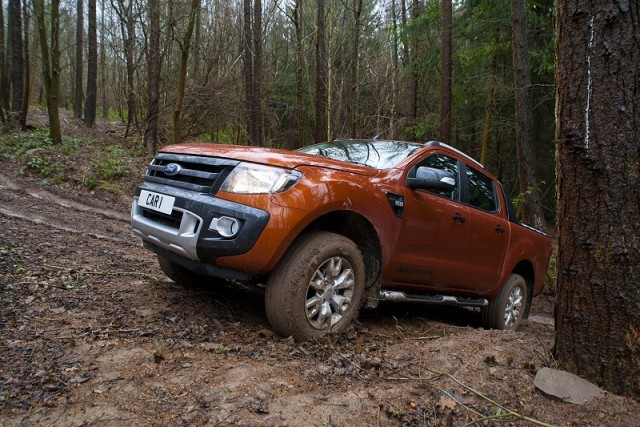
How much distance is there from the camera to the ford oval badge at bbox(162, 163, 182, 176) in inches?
132

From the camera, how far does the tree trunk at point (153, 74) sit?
1390cm

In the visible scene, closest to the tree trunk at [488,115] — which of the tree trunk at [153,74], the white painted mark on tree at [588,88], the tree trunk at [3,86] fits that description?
the tree trunk at [153,74]

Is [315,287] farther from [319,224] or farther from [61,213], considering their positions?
[61,213]

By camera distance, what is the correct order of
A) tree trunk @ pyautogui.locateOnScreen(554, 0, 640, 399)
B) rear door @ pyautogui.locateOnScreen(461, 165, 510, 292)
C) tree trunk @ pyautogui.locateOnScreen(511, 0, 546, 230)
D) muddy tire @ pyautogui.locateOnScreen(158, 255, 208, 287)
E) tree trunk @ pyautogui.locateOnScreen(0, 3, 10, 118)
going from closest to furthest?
1. tree trunk @ pyautogui.locateOnScreen(554, 0, 640, 399)
2. muddy tire @ pyautogui.locateOnScreen(158, 255, 208, 287)
3. rear door @ pyautogui.locateOnScreen(461, 165, 510, 292)
4. tree trunk @ pyautogui.locateOnScreen(511, 0, 546, 230)
5. tree trunk @ pyautogui.locateOnScreen(0, 3, 10, 118)

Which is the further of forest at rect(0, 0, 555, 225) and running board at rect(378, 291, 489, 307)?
forest at rect(0, 0, 555, 225)

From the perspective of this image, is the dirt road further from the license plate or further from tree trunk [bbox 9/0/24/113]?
tree trunk [bbox 9/0/24/113]

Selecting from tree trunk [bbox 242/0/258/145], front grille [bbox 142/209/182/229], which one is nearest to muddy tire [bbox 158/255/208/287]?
front grille [bbox 142/209/182/229]

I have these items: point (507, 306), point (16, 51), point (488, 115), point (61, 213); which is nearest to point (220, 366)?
point (507, 306)

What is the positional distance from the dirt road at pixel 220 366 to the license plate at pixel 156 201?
730mm

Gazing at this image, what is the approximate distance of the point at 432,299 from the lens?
4113 millimetres

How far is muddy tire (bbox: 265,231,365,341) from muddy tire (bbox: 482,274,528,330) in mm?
2501

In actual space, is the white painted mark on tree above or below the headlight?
above

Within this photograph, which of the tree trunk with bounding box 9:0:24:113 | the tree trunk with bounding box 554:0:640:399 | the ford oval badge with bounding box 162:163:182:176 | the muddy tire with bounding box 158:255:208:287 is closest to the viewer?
the tree trunk with bounding box 554:0:640:399

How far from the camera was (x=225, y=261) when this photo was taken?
288cm
